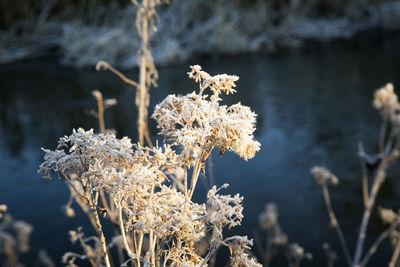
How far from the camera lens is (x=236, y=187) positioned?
14.1m

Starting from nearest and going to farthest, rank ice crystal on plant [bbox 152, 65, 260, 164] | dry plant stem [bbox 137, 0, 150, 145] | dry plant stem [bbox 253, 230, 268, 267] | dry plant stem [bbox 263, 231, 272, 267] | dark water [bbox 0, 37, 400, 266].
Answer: ice crystal on plant [bbox 152, 65, 260, 164] < dry plant stem [bbox 137, 0, 150, 145] < dry plant stem [bbox 263, 231, 272, 267] < dry plant stem [bbox 253, 230, 268, 267] < dark water [bbox 0, 37, 400, 266]

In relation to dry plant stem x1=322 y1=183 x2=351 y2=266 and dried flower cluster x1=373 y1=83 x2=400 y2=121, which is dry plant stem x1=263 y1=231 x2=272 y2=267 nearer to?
dry plant stem x1=322 y1=183 x2=351 y2=266

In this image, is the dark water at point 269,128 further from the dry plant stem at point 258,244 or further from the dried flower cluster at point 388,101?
the dried flower cluster at point 388,101

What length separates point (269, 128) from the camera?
1967cm

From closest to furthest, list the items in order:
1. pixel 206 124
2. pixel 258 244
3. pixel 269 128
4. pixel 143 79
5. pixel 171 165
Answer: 1. pixel 206 124
2. pixel 171 165
3. pixel 143 79
4. pixel 258 244
5. pixel 269 128

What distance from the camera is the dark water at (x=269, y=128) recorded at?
502 inches

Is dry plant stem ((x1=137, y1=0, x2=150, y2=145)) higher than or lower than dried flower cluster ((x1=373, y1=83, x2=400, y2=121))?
higher

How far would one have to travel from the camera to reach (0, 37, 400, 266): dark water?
12.8 metres

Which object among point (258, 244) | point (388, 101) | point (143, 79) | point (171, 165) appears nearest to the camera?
point (171, 165)

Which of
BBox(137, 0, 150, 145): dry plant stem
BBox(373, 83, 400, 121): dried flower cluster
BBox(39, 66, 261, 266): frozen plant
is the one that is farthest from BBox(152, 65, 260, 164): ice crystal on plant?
BBox(373, 83, 400, 121): dried flower cluster

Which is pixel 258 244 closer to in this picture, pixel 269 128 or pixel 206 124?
pixel 206 124

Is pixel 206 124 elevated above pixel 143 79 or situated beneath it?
situated beneath

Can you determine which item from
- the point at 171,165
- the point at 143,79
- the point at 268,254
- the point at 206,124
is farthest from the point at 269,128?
the point at 206,124

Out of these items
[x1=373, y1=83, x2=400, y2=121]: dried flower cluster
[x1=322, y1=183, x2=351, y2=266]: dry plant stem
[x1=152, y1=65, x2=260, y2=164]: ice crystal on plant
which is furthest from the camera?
[x1=373, y1=83, x2=400, y2=121]: dried flower cluster
